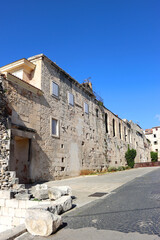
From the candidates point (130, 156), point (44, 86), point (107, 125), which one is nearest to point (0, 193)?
point (44, 86)

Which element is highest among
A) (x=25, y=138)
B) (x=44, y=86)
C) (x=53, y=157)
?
(x=44, y=86)

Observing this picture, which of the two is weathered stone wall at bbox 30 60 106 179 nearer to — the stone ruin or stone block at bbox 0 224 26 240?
the stone ruin

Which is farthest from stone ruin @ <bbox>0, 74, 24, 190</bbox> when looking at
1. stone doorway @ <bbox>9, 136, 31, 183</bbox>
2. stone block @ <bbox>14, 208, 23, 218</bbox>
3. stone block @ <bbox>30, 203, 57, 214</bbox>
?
stone block @ <bbox>30, 203, 57, 214</bbox>

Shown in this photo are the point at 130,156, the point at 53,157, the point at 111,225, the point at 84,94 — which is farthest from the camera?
the point at 130,156

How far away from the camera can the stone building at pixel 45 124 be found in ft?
30.8

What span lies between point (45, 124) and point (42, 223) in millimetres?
8672

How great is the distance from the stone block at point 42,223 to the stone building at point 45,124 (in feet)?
13.7

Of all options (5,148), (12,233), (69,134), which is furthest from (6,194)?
(69,134)

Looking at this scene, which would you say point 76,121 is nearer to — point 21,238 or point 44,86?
point 44,86

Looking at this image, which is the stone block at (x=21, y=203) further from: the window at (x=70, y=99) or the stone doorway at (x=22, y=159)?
the window at (x=70, y=99)

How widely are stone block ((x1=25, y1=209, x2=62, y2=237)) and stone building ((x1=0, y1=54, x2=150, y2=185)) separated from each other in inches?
165

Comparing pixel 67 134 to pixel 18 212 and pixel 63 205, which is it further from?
pixel 63 205

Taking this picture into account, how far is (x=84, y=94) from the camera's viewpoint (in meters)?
17.5

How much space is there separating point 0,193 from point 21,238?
2790 mm
